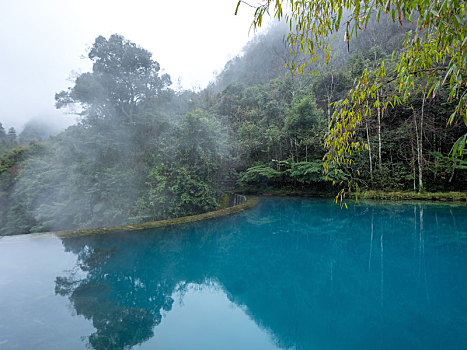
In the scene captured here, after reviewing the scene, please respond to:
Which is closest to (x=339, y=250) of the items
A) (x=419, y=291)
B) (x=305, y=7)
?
(x=419, y=291)

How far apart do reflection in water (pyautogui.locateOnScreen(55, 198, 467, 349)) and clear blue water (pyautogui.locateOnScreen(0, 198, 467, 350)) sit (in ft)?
0.06

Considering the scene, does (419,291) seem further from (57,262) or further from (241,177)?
(241,177)

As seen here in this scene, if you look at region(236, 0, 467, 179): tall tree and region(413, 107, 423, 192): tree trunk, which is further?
region(413, 107, 423, 192): tree trunk

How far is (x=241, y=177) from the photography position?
13727 mm

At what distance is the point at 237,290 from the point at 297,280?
0.93 metres

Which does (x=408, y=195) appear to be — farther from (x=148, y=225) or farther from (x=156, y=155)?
(x=156, y=155)

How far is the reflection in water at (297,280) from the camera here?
7.43 feet

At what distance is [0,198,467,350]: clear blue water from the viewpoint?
86.3 inches

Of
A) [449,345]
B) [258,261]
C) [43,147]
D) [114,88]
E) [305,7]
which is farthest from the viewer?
[43,147]

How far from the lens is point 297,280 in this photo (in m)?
3.44

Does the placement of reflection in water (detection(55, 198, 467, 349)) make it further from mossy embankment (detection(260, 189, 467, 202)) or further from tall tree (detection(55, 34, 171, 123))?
tall tree (detection(55, 34, 171, 123))

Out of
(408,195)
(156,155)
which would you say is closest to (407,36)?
(156,155)

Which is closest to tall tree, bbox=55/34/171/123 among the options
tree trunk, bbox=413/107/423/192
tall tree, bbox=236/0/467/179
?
tall tree, bbox=236/0/467/179

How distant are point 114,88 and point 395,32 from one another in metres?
22.0
